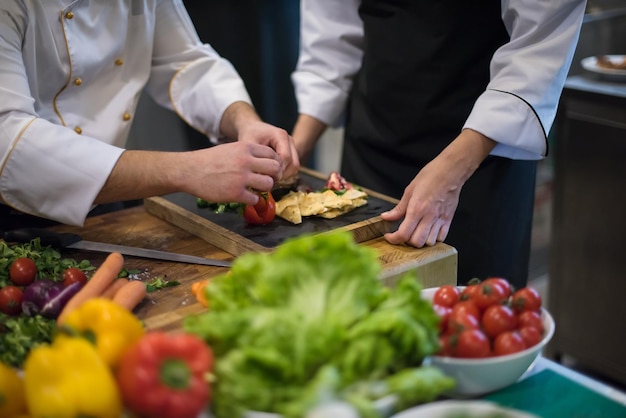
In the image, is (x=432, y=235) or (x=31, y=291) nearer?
(x=31, y=291)

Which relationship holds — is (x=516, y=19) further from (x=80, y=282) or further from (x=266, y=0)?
(x=266, y=0)

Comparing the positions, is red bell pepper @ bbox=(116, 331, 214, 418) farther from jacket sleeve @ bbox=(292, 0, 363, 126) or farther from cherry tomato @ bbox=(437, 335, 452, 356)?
jacket sleeve @ bbox=(292, 0, 363, 126)

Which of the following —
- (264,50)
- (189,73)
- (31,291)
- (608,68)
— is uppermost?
(189,73)

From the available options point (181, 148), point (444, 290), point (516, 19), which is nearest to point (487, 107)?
point (516, 19)

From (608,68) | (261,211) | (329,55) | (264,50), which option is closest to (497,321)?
(261,211)

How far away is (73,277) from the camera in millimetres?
1382

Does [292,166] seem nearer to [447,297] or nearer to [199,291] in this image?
[199,291]

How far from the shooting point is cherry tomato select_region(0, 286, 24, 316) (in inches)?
52.4

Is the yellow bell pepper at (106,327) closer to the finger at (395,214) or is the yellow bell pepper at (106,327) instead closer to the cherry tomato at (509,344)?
the cherry tomato at (509,344)

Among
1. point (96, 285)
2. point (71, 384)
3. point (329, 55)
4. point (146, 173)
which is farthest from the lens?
point (329, 55)

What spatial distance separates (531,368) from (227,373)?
52 centimetres

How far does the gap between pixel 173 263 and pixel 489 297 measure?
687 millimetres

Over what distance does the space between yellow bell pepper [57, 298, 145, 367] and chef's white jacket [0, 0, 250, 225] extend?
1.82 ft

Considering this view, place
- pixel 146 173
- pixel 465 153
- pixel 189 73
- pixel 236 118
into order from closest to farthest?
pixel 146 173 < pixel 465 153 < pixel 236 118 < pixel 189 73
